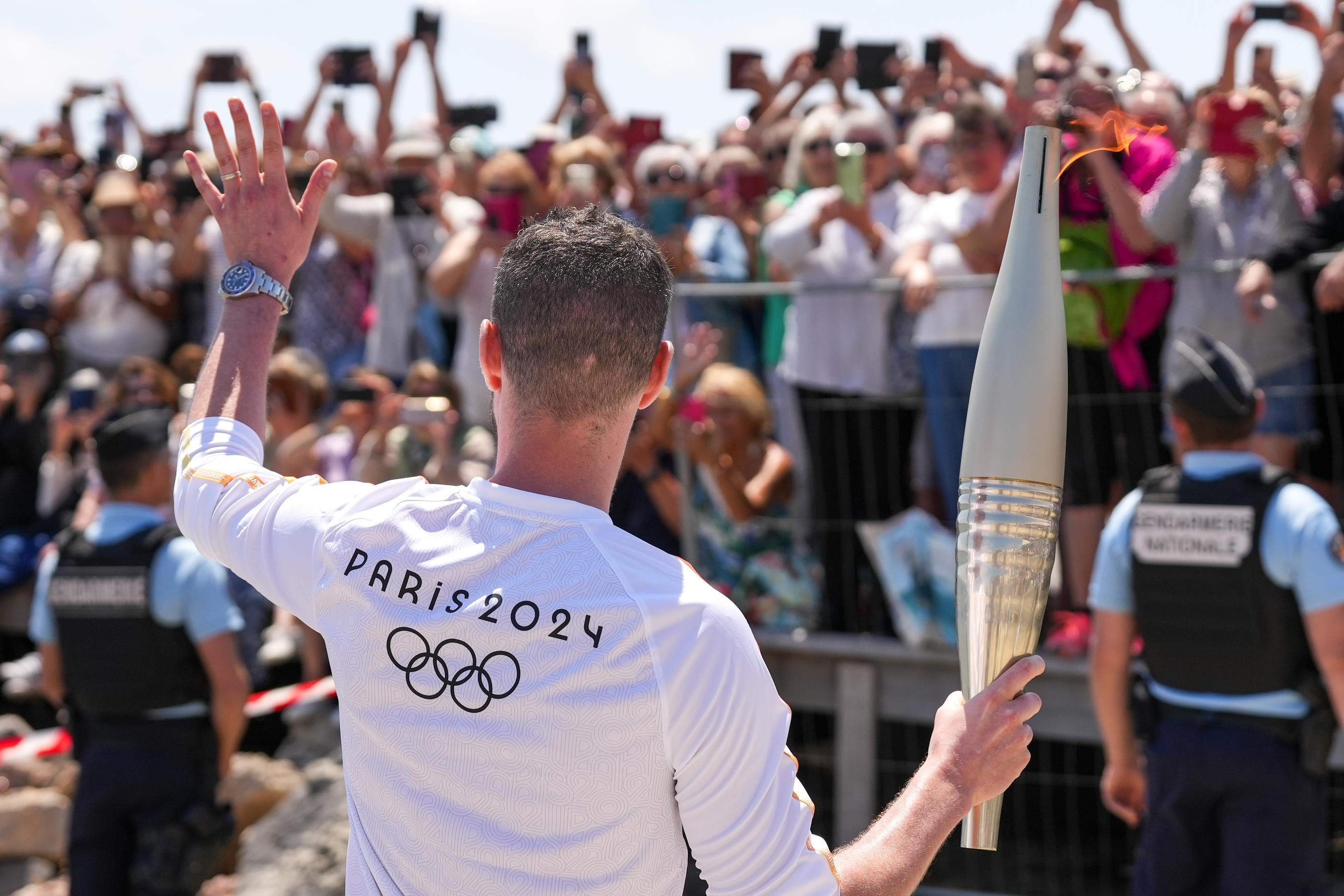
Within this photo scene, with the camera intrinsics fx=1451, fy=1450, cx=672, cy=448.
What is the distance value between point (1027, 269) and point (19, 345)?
809cm

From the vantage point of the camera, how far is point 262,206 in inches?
78.7

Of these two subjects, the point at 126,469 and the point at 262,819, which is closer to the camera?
the point at 126,469

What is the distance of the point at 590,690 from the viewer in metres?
1.57

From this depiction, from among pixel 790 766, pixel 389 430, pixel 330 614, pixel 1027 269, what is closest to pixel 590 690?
pixel 790 766

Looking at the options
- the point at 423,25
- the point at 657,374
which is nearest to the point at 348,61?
the point at 423,25

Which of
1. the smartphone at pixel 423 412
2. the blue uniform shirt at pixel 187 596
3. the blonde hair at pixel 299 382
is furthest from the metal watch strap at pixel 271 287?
the blonde hair at pixel 299 382

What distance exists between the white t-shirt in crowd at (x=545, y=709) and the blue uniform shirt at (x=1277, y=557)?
2784 millimetres

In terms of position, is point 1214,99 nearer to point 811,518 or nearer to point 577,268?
point 811,518

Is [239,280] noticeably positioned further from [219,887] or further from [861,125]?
[219,887]

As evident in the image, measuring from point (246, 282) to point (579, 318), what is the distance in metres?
0.57

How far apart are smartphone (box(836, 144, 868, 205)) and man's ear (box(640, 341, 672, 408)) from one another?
4.18 metres

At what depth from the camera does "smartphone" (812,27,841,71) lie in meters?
7.48

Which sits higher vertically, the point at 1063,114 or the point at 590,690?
the point at 1063,114

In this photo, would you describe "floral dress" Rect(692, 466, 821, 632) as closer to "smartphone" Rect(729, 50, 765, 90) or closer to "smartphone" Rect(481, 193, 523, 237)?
"smartphone" Rect(481, 193, 523, 237)
